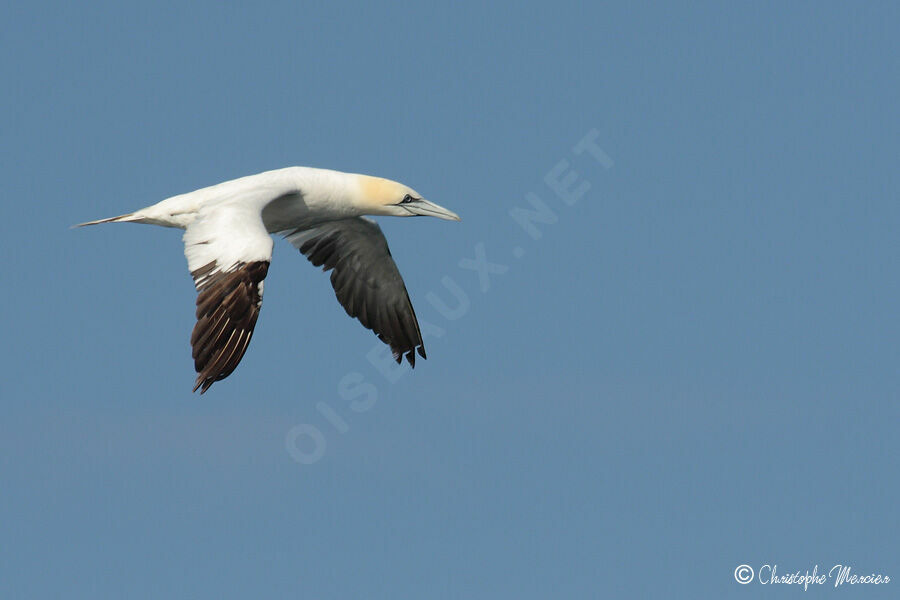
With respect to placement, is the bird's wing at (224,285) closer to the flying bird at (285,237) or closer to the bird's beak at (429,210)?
the flying bird at (285,237)

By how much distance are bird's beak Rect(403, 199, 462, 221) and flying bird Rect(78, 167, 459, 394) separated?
1 cm

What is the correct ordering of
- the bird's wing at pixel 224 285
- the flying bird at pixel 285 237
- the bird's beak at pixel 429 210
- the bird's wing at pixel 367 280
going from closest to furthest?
the bird's wing at pixel 224 285 < the flying bird at pixel 285 237 < the bird's beak at pixel 429 210 < the bird's wing at pixel 367 280

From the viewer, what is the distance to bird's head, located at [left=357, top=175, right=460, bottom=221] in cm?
1928

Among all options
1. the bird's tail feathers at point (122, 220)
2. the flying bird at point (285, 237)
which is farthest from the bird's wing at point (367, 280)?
the bird's tail feathers at point (122, 220)

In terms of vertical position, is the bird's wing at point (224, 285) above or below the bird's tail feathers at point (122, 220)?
below

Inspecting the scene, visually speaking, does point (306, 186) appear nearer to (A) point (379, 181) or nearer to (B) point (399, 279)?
(A) point (379, 181)

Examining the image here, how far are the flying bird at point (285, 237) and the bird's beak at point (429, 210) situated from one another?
1cm

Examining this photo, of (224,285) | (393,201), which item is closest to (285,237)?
(393,201)

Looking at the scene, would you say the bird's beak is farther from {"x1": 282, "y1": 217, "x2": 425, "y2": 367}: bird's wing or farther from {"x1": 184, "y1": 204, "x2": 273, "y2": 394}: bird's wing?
{"x1": 184, "y1": 204, "x2": 273, "y2": 394}: bird's wing

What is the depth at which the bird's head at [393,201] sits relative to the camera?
63.3ft

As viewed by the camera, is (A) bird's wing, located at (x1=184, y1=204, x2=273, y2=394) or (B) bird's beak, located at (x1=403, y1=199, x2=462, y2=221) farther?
(B) bird's beak, located at (x1=403, y1=199, x2=462, y2=221)

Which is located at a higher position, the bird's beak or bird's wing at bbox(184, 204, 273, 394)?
the bird's beak

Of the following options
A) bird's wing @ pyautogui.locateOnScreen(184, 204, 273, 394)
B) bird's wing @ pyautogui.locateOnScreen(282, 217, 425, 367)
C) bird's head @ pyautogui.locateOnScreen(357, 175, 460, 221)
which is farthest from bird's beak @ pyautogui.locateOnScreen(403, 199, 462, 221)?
bird's wing @ pyautogui.locateOnScreen(184, 204, 273, 394)

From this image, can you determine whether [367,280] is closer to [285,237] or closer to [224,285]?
[285,237]
